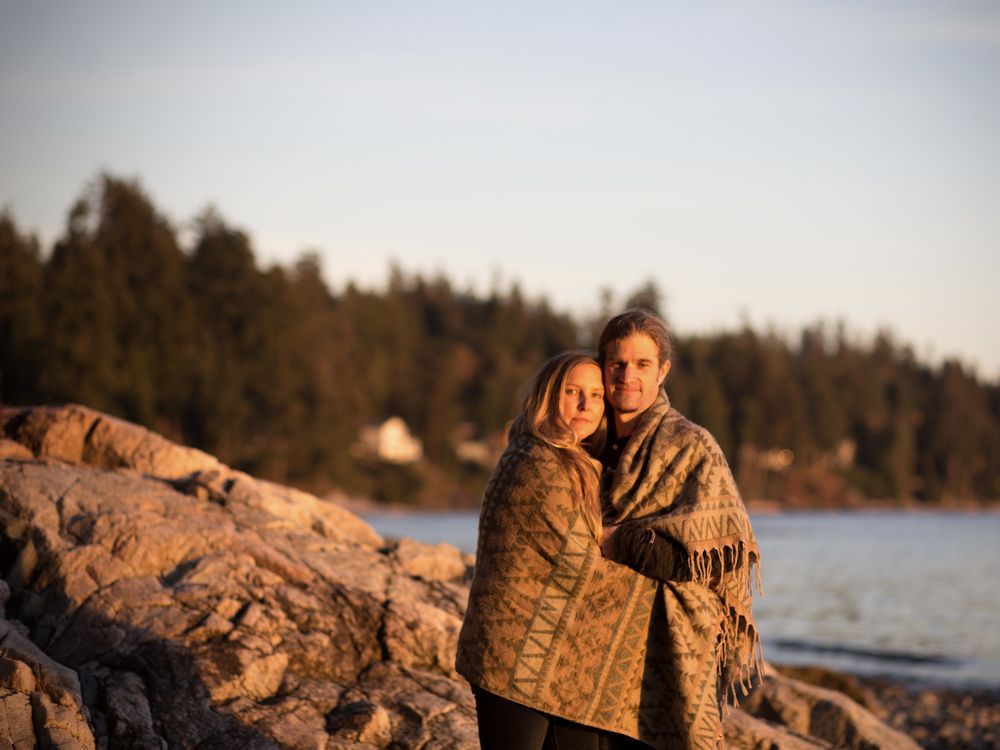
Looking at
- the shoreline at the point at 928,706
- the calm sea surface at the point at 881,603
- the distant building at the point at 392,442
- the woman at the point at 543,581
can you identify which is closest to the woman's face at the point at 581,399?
the woman at the point at 543,581

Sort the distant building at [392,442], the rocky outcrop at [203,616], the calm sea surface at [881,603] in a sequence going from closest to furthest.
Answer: the rocky outcrop at [203,616] → the calm sea surface at [881,603] → the distant building at [392,442]

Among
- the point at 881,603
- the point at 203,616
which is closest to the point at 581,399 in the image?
the point at 203,616

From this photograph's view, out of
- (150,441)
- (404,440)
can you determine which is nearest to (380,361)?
(404,440)

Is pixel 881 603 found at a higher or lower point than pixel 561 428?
higher

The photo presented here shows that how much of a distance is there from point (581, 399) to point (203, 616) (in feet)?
11.4

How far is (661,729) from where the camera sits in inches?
184

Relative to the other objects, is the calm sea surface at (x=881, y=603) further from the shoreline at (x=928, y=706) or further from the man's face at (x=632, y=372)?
the man's face at (x=632, y=372)

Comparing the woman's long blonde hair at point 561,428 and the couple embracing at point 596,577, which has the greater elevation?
the woman's long blonde hair at point 561,428

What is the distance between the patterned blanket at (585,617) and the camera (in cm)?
454

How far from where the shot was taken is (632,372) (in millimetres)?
4754

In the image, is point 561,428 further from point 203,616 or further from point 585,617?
point 203,616

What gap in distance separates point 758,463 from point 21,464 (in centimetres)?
10231

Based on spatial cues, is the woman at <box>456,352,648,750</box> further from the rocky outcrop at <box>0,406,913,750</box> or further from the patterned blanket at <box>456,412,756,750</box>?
the rocky outcrop at <box>0,406,913,750</box>

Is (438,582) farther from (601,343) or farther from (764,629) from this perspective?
(764,629)
